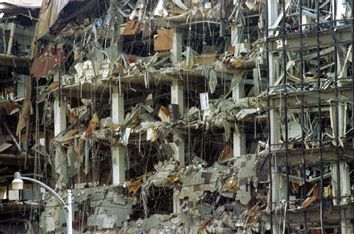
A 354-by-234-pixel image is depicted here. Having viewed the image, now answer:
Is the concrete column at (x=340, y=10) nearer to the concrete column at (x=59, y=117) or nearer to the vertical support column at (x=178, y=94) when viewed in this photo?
the vertical support column at (x=178, y=94)

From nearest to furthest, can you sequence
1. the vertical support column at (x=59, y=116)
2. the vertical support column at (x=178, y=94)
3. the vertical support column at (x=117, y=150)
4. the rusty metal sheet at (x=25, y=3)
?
the vertical support column at (x=178, y=94), the vertical support column at (x=117, y=150), the vertical support column at (x=59, y=116), the rusty metal sheet at (x=25, y=3)

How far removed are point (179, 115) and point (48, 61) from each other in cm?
773

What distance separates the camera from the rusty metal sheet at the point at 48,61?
50.7 m

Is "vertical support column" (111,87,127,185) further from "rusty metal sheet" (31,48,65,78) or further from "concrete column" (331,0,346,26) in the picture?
"concrete column" (331,0,346,26)

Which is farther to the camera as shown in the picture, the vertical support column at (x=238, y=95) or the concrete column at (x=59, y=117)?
the concrete column at (x=59, y=117)

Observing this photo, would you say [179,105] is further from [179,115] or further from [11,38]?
[11,38]

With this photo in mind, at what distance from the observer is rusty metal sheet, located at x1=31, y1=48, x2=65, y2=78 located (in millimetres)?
50688

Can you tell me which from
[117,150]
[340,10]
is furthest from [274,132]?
[117,150]

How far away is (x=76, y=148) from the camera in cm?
4912

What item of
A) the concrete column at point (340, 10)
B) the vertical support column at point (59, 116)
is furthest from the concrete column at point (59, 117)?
the concrete column at point (340, 10)

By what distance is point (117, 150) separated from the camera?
48312 millimetres

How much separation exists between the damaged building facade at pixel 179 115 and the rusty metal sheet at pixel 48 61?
0.05 metres

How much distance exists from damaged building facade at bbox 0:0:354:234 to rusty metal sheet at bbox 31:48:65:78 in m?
0.05

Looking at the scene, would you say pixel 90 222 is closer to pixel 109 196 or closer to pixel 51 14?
pixel 109 196
